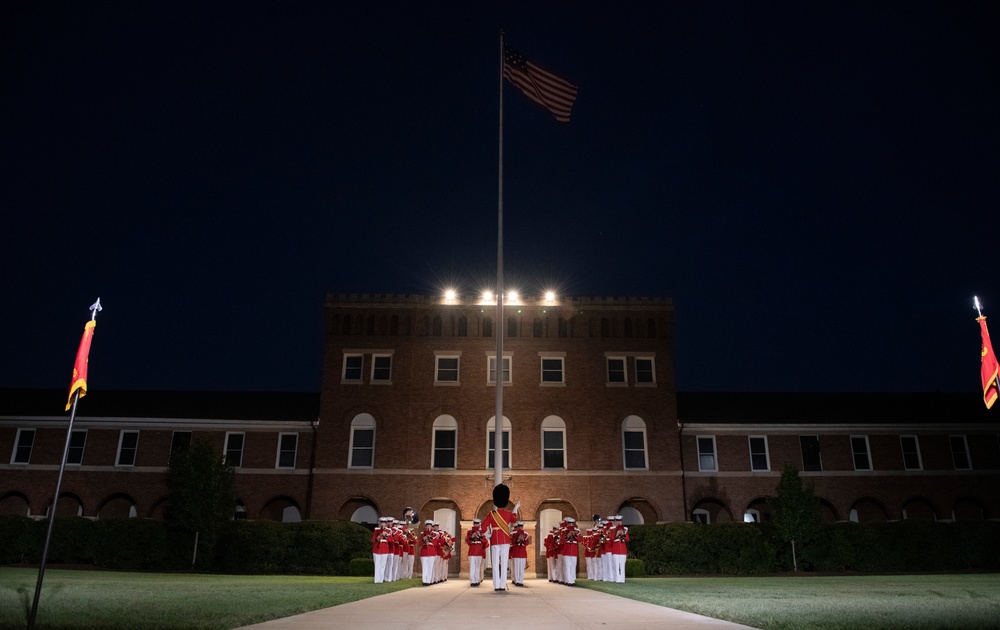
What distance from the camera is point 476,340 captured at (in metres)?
38.3

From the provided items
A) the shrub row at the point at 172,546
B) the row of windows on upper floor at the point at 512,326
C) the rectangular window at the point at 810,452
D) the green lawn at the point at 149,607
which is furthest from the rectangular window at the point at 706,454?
the green lawn at the point at 149,607

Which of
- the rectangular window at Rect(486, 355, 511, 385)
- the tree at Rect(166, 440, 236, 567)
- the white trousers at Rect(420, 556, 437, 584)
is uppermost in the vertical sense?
the rectangular window at Rect(486, 355, 511, 385)

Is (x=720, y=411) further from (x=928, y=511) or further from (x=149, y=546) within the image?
(x=149, y=546)

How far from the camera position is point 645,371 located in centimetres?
3828

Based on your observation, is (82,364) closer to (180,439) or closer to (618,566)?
(618,566)

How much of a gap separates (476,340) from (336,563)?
13.2 meters

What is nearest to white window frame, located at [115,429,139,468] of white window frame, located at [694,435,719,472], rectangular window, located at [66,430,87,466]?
rectangular window, located at [66,430,87,466]

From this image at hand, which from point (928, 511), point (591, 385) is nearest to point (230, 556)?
point (591, 385)

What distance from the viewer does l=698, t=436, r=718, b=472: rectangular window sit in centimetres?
3828

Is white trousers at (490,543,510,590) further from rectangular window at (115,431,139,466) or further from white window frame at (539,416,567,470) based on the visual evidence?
rectangular window at (115,431,139,466)

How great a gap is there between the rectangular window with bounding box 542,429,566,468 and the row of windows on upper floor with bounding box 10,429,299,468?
13.0m

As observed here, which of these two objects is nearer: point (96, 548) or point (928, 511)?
point (96, 548)

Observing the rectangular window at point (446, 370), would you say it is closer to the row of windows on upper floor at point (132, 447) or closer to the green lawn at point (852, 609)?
the row of windows on upper floor at point (132, 447)

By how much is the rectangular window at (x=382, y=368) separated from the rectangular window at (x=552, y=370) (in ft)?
26.3
